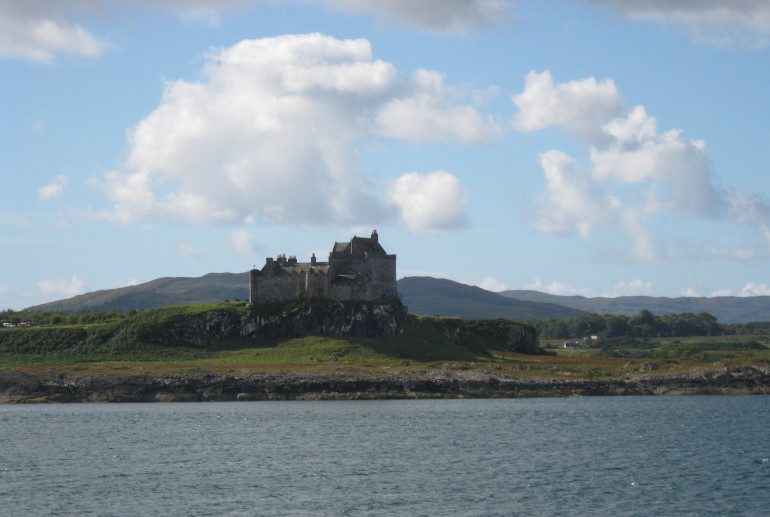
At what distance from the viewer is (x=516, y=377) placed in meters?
118

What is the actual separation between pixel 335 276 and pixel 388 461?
87.4 meters

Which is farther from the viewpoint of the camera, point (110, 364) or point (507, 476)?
point (110, 364)

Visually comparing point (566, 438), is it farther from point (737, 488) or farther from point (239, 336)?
point (239, 336)

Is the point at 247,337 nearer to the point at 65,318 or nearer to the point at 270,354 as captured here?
the point at 270,354

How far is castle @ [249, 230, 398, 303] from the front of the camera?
484ft

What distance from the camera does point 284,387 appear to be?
112250 mm

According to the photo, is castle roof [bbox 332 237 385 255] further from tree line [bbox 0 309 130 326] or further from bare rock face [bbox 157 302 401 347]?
tree line [bbox 0 309 130 326]

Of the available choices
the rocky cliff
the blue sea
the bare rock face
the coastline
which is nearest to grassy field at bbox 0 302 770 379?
the rocky cliff

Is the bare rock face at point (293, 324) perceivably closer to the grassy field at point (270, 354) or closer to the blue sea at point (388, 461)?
the grassy field at point (270, 354)

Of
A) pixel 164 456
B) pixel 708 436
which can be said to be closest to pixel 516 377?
pixel 708 436

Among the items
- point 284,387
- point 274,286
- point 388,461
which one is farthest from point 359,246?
point 388,461

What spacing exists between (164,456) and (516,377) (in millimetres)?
61378

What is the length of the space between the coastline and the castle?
103 feet

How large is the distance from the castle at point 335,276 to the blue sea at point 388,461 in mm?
47082
